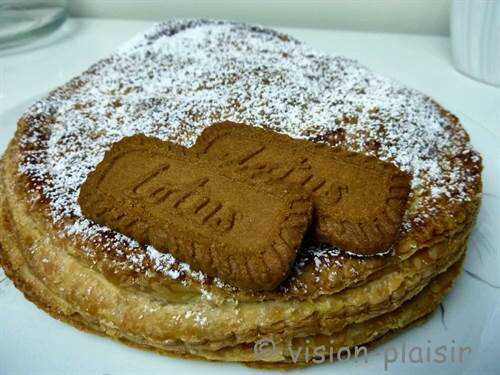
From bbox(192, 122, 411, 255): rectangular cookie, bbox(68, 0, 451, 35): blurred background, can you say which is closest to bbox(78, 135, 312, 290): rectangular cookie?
bbox(192, 122, 411, 255): rectangular cookie

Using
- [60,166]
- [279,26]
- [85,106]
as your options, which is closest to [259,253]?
[60,166]

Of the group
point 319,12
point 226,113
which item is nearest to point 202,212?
point 226,113

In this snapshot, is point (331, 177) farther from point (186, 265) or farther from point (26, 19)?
point (26, 19)

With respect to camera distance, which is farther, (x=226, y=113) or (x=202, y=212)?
(x=226, y=113)

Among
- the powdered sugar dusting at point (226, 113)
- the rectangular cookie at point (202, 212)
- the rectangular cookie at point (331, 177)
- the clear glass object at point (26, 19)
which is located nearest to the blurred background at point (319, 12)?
the clear glass object at point (26, 19)

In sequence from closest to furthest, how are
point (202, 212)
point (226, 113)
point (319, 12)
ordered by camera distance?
point (202, 212)
point (226, 113)
point (319, 12)

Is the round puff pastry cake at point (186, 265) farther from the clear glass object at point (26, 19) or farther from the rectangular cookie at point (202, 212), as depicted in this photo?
the clear glass object at point (26, 19)

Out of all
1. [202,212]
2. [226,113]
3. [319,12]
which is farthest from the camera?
[319,12]

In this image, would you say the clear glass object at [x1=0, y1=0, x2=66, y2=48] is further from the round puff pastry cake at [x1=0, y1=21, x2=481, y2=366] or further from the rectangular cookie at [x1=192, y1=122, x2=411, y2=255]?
the rectangular cookie at [x1=192, y1=122, x2=411, y2=255]

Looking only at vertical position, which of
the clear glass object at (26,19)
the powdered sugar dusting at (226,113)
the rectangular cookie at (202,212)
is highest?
the rectangular cookie at (202,212)
